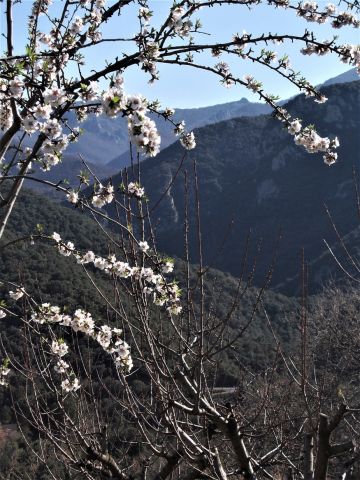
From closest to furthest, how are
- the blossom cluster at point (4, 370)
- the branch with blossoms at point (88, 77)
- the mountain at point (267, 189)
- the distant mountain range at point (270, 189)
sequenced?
the branch with blossoms at point (88, 77), the blossom cluster at point (4, 370), the distant mountain range at point (270, 189), the mountain at point (267, 189)

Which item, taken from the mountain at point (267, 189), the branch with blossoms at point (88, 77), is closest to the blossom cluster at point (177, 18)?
the branch with blossoms at point (88, 77)

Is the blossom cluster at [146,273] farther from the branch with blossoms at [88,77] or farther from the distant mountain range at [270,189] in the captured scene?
the distant mountain range at [270,189]

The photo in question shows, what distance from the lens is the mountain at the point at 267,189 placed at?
302 feet

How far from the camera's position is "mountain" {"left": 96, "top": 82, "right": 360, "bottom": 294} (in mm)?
91938

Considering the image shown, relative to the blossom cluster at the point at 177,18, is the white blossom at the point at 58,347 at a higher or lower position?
lower

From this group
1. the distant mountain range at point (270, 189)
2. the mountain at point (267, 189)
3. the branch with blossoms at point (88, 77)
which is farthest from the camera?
the mountain at point (267, 189)

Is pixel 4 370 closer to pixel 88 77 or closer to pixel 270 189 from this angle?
pixel 88 77

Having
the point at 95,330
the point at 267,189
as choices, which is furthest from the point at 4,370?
the point at 267,189

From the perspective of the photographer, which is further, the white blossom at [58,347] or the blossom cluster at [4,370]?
the blossom cluster at [4,370]

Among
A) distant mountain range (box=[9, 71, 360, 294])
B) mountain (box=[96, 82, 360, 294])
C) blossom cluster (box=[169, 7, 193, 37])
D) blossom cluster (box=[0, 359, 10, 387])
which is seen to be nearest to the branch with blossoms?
blossom cluster (box=[169, 7, 193, 37])

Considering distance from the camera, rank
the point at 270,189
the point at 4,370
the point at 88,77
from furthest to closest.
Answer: the point at 270,189 → the point at 4,370 → the point at 88,77

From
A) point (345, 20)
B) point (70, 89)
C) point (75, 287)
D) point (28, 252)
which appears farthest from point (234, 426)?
point (28, 252)

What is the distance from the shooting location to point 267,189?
112 meters

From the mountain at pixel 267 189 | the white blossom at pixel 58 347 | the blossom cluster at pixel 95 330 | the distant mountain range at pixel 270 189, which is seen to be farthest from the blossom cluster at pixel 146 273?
the mountain at pixel 267 189
